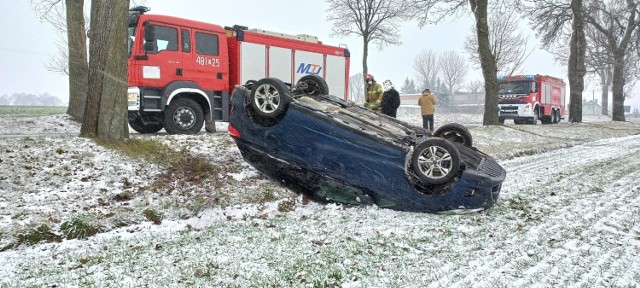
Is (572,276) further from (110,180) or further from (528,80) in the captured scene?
(528,80)

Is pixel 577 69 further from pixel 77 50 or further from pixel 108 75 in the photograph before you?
pixel 108 75

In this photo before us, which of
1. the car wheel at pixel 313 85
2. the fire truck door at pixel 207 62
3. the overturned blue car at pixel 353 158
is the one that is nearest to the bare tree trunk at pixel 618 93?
the fire truck door at pixel 207 62

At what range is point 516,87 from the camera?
961 inches

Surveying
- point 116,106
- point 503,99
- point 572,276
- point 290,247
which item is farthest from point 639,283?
point 503,99

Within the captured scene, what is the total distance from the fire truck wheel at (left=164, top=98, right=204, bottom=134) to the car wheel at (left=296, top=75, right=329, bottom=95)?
3883 millimetres

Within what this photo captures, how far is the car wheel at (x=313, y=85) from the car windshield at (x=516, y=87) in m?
20.0

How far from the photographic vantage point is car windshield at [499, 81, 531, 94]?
24.2 meters

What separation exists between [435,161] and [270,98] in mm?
2055

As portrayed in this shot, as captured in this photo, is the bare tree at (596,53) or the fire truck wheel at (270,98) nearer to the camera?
the fire truck wheel at (270,98)

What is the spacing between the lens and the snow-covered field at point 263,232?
331 cm

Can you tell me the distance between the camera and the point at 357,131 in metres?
5.03

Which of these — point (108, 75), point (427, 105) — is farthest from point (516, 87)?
point (108, 75)

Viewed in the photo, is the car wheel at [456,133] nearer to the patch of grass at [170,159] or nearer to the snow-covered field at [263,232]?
the snow-covered field at [263,232]

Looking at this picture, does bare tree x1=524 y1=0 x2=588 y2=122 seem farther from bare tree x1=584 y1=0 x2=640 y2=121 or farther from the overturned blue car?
the overturned blue car
